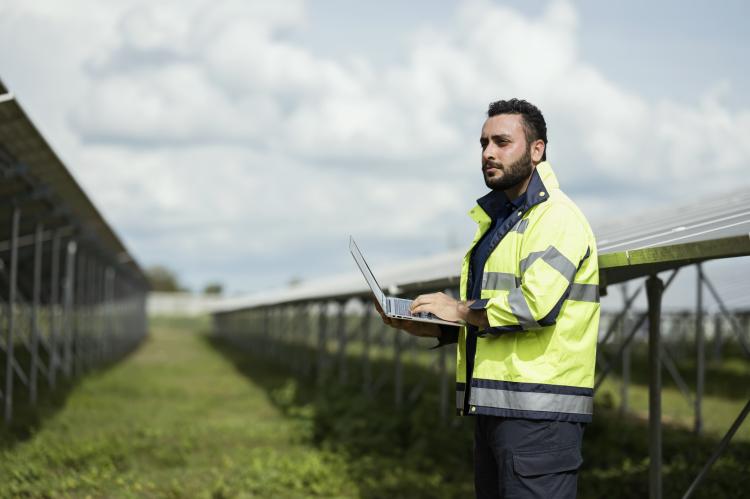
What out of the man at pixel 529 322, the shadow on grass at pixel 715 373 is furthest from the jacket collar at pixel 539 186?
the shadow on grass at pixel 715 373

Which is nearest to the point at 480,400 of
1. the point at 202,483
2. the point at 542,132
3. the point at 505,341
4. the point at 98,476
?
the point at 505,341

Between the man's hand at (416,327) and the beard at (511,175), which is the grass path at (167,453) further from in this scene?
the beard at (511,175)

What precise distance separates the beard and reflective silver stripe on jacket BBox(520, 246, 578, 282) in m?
0.31

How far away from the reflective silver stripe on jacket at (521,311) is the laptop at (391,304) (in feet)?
0.90

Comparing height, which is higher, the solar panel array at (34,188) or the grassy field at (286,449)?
the solar panel array at (34,188)

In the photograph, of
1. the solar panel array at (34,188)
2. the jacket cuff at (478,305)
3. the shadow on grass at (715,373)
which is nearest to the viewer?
the jacket cuff at (478,305)

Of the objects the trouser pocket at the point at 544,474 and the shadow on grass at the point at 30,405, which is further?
the shadow on grass at the point at 30,405

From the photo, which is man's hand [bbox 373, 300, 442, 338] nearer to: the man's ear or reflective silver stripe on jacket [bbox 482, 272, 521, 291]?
reflective silver stripe on jacket [bbox 482, 272, 521, 291]

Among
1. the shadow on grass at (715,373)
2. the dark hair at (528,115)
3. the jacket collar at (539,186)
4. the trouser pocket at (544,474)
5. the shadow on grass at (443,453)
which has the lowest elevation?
the shadow on grass at (715,373)

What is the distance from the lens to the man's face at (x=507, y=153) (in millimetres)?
3021

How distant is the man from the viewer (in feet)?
9.24

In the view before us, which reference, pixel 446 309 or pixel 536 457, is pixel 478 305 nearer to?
pixel 446 309

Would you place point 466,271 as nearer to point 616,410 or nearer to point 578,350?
point 578,350

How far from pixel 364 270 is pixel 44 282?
922 inches
